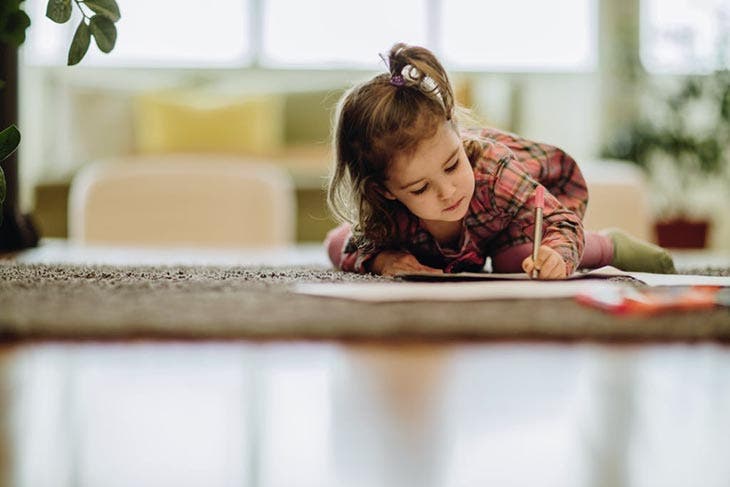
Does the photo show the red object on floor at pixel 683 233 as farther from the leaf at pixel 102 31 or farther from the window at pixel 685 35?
the leaf at pixel 102 31

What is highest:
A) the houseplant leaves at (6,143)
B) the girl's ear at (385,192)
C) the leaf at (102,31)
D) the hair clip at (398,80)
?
the leaf at (102,31)

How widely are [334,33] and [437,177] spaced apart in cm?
370

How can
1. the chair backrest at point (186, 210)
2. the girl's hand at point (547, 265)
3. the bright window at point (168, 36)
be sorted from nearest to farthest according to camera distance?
the girl's hand at point (547, 265) → the chair backrest at point (186, 210) → the bright window at point (168, 36)

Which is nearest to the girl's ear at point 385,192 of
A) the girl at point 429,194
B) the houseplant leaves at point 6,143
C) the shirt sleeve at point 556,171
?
the girl at point 429,194

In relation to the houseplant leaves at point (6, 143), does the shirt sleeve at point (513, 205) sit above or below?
below

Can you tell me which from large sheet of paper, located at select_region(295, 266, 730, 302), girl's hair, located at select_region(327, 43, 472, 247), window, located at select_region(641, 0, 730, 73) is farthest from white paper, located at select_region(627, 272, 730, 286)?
window, located at select_region(641, 0, 730, 73)

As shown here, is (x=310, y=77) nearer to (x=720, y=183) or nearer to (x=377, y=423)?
(x=720, y=183)

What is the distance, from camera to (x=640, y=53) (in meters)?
4.54

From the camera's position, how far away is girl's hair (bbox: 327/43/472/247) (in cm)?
115

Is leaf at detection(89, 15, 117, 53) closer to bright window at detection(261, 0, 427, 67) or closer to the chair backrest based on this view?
the chair backrest

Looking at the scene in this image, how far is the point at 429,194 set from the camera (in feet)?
3.67

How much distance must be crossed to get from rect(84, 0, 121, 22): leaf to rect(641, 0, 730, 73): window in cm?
375

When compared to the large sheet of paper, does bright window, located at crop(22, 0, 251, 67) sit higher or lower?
higher

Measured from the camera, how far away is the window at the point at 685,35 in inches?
159
